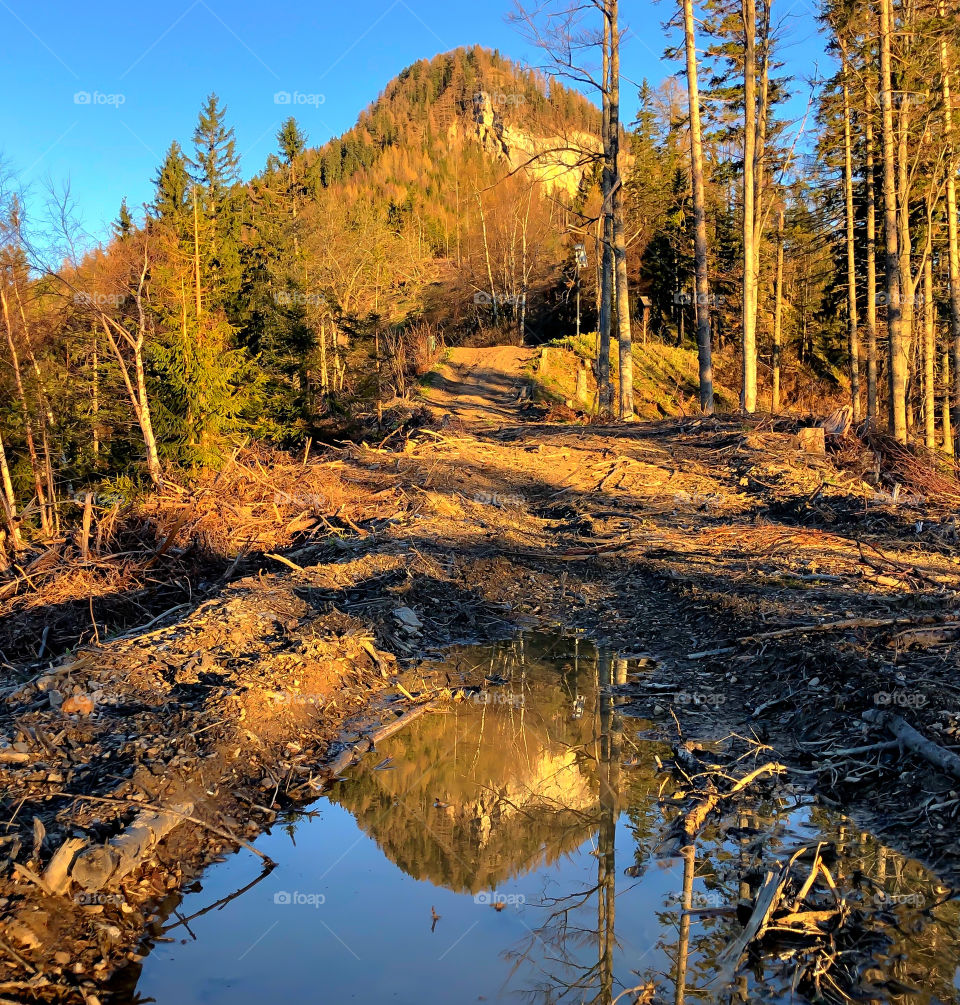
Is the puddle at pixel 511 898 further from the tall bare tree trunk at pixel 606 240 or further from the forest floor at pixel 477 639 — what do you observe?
the tall bare tree trunk at pixel 606 240

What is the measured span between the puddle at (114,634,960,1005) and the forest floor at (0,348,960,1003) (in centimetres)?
28

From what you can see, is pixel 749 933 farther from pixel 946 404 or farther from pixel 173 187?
pixel 173 187

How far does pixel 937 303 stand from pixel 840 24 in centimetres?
1505

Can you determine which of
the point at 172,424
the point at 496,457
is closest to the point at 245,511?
the point at 496,457

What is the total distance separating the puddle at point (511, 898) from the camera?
325cm

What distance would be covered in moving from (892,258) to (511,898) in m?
16.9

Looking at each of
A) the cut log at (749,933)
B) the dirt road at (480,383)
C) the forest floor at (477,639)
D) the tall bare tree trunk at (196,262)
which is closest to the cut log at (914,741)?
the forest floor at (477,639)

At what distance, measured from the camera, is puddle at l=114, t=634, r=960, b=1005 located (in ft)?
10.6

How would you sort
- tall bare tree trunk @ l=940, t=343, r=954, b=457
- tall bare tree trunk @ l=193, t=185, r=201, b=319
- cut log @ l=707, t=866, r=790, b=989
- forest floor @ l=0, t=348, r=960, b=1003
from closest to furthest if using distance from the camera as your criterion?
cut log @ l=707, t=866, r=790, b=989, forest floor @ l=0, t=348, r=960, b=1003, tall bare tree trunk @ l=193, t=185, r=201, b=319, tall bare tree trunk @ l=940, t=343, r=954, b=457

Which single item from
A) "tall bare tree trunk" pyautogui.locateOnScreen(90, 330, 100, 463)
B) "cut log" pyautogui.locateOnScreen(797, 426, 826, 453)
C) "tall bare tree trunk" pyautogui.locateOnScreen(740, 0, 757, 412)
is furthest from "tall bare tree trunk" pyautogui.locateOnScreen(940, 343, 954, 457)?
"tall bare tree trunk" pyautogui.locateOnScreen(90, 330, 100, 463)

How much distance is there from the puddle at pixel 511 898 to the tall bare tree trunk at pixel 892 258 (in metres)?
14.5

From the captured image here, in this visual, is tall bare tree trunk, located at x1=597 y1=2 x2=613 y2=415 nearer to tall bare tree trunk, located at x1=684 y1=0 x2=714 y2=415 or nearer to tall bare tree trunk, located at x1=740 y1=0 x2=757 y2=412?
tall bare tree trunk, located at x1=684 y1=0 x2=714 y2=415

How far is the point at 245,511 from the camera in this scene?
11398mm

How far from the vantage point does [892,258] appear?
16.5 m
